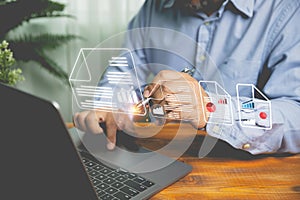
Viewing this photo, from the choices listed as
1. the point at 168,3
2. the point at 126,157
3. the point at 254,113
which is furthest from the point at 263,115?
the point at 168,3

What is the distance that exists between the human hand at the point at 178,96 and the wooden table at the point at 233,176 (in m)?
0.08

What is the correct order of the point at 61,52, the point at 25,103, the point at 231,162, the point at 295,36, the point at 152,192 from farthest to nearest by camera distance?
the point at 61,52 → the point at 295,36 → the point at 231,162 → the point at 152,192 → the point at 25,103

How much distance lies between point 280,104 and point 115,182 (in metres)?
0.49

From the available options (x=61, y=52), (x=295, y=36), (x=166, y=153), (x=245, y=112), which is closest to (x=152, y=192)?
(x=166, y=153)

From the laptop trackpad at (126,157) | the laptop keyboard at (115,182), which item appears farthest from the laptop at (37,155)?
the laptop trackpad at (126,157)

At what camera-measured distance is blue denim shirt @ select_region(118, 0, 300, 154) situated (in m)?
1.01

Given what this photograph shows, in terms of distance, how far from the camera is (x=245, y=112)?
89 cm

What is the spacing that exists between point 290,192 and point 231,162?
0.53ft

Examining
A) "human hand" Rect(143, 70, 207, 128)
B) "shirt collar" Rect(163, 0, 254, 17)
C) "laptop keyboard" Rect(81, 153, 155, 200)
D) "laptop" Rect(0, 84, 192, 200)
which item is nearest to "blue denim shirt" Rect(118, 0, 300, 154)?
"shirt collar" Rect(163, 0, 254, 17)

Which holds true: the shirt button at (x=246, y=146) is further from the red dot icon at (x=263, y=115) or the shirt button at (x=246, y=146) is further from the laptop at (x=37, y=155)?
the laptop at (x=37, y=155)

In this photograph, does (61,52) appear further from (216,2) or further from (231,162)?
(231,162)

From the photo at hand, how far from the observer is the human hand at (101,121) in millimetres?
936

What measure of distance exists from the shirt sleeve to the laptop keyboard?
240 mm

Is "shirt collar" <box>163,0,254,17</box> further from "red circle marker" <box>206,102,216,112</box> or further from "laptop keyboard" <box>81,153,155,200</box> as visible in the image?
"laptop keyboard" <box>81,153,155,200</box>
